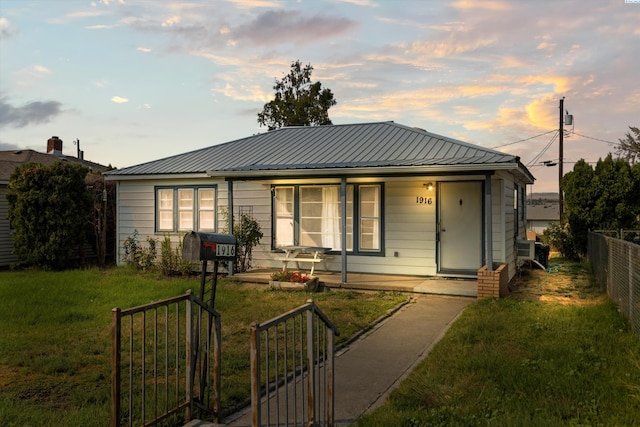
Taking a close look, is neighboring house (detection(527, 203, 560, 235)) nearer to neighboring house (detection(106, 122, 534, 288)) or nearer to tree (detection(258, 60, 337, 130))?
tree (detection(258, 60, 337, 130))

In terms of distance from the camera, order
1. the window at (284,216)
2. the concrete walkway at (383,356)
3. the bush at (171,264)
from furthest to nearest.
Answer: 1. the window at (284,216)
2. the bush at (171,264)
3. the concrete walkway at (383,356)

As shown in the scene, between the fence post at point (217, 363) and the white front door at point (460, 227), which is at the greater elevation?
the white front door at point (460, 227)

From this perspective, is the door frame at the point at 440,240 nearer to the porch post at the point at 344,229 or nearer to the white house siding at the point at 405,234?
the white house siding at the point at 405,234

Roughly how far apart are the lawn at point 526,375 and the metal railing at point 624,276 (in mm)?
236

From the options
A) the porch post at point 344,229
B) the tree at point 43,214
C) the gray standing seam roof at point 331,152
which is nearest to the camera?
the gray standing seam roof at point 331,152

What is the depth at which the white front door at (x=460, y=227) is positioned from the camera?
1204cm

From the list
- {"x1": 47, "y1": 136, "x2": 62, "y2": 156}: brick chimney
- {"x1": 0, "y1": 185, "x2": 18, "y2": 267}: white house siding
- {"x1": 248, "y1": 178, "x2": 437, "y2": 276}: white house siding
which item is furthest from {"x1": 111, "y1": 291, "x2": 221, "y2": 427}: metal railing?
{"x1": 47, "y1": 136, "x2": 62, "y2": 156}: brick chimney

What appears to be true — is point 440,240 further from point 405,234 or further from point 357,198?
point 357,198

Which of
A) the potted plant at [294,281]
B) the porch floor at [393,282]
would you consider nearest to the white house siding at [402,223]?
the porch floor at [393,282]

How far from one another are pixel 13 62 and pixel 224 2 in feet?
21.8

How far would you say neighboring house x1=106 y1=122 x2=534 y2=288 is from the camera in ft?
38.3

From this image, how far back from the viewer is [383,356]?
6301mm

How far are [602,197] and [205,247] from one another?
694 inches

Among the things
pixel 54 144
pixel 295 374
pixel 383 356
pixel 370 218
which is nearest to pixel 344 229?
pixel 370 218
